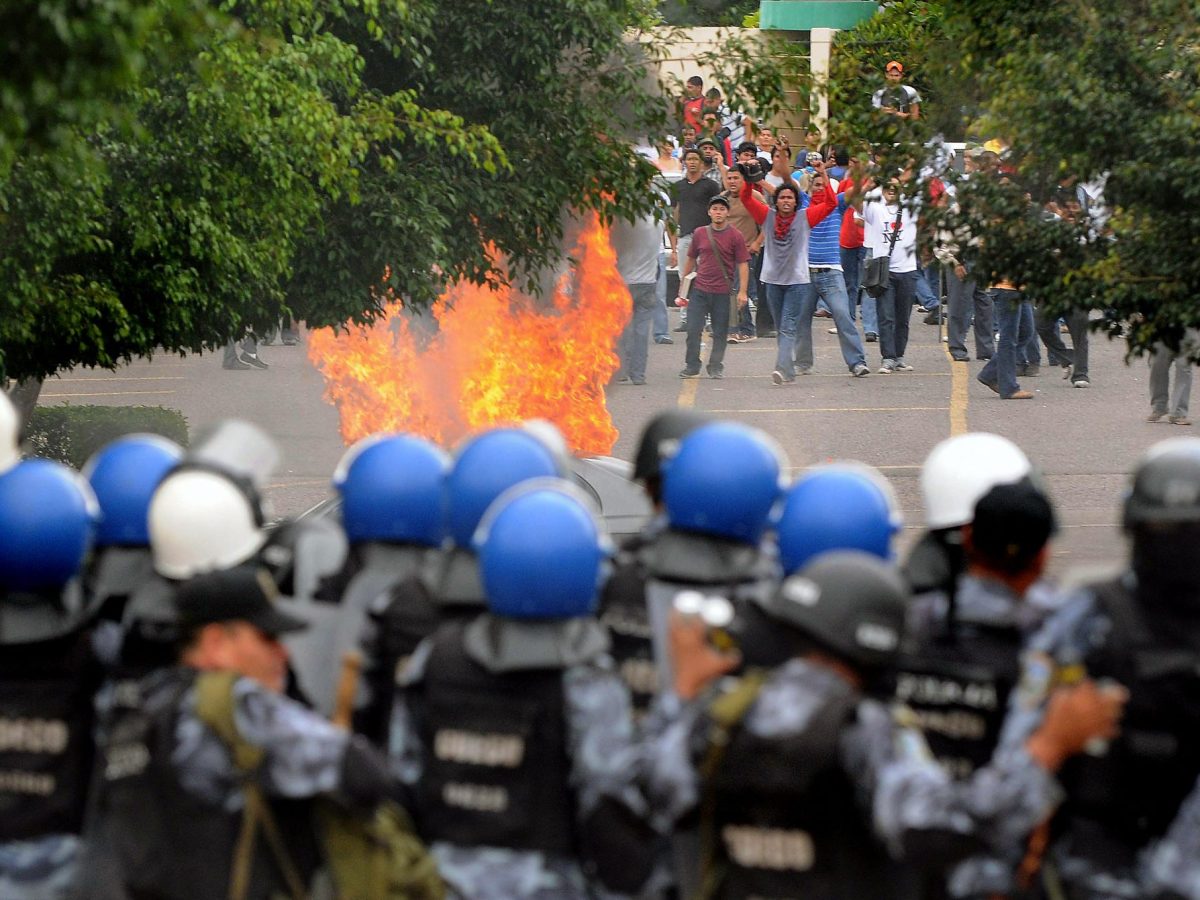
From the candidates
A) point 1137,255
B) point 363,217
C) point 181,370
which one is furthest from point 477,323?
point 181,370

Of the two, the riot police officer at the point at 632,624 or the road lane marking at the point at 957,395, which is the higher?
the riot police officer at the point at 632,624

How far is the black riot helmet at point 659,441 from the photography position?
5.11m

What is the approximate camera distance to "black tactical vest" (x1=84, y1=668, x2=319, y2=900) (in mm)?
3949

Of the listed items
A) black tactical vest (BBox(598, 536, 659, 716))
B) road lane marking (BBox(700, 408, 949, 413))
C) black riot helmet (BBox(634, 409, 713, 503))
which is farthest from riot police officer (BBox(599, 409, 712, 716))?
road lane marking (BBox(700, 408, 949, 413))

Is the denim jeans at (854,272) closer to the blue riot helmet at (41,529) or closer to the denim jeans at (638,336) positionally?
the denim jeans at (638,336)

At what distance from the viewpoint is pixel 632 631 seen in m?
4.51

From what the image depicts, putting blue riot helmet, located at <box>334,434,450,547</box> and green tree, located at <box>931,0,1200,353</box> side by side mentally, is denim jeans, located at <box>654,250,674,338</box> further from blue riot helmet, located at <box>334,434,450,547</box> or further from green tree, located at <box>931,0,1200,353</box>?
blue riot helmet, located at <box>334,434,450,547</box>

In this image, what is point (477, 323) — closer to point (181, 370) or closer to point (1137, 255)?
point (1137, 255)

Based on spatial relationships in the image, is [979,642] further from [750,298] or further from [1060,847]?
[750,298]

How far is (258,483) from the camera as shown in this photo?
4.74 metres

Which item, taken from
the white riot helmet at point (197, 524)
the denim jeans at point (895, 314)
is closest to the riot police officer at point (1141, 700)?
the white riot helmet at point (197, 524)

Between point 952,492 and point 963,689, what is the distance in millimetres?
755

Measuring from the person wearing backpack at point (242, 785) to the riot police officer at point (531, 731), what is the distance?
12 cm

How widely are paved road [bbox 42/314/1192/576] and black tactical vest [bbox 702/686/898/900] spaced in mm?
9418
